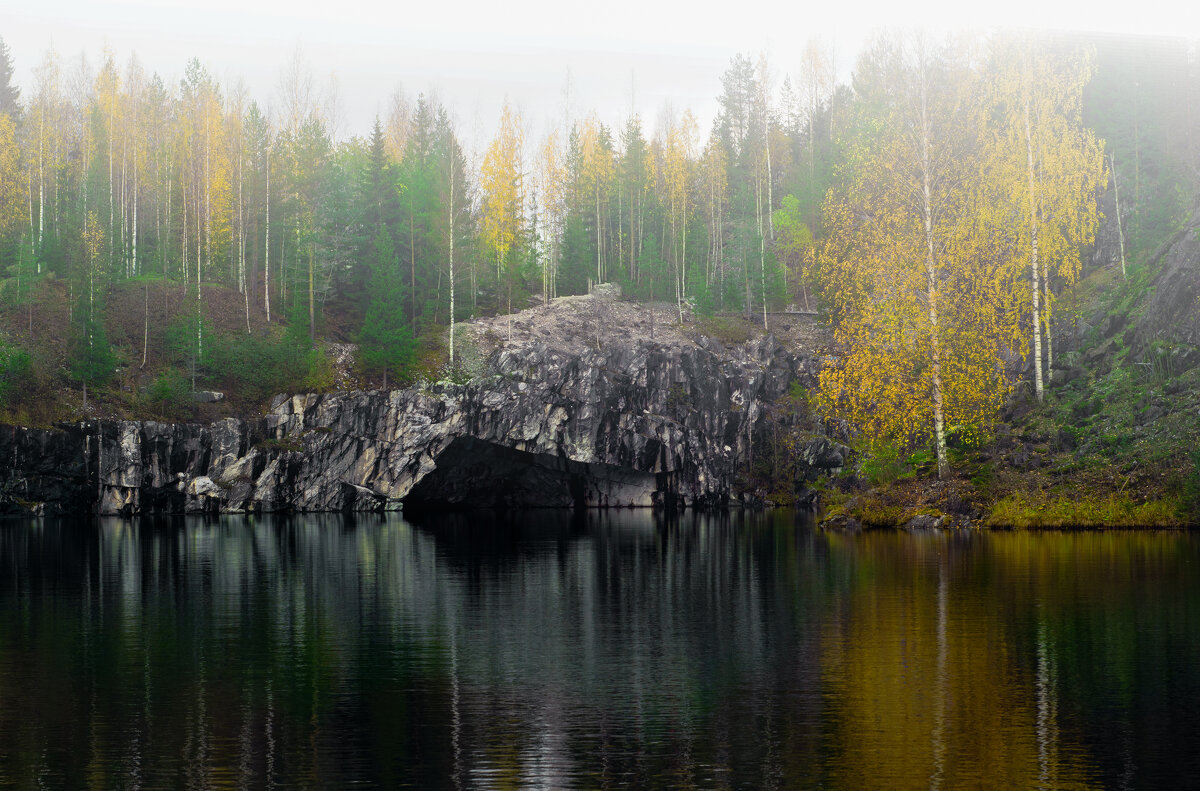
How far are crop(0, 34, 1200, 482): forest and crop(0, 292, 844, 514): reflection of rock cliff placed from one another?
3.29m

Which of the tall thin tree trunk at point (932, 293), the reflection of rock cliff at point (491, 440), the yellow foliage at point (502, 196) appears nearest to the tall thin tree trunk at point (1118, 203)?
the reflection of rock cliff at point (491, 440)

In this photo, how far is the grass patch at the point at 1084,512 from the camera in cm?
3288

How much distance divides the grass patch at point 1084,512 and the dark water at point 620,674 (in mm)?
5833

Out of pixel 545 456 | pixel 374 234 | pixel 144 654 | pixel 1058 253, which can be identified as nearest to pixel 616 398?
pixel 545 456

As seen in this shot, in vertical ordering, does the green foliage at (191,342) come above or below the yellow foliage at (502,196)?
below

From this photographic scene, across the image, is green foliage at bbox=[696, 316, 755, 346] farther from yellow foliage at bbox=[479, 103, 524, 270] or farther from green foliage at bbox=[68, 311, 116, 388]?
green foliage at bbox=[68, 311, 116, 388]

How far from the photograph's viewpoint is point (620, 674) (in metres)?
14.0

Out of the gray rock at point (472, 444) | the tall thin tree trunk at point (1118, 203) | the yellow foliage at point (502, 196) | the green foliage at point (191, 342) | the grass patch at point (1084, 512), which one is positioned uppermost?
the yellow foliage at point (502, 196)

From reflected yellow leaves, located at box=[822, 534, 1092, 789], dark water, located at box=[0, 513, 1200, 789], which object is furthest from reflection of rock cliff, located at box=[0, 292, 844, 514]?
reflected yellow leaves, located at box=[822, 534, 1092, 789]

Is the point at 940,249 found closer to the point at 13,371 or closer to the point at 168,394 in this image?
the point at 168,394

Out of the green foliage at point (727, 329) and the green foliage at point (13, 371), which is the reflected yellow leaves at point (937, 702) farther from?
the green foliage at point (13, 371)

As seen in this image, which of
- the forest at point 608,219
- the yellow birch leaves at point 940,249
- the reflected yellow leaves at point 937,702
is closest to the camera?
the reflected yellow leaves at point 937,702

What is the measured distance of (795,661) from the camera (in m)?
14.6

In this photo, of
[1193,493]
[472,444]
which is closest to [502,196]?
[472,444]
